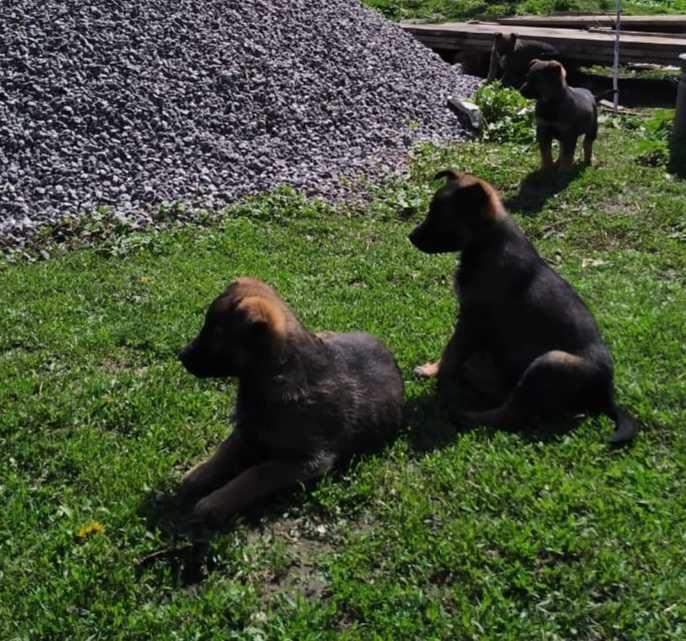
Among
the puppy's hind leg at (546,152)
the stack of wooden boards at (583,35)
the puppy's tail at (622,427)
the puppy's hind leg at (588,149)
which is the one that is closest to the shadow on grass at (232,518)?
the puppy's tail at (622,427)

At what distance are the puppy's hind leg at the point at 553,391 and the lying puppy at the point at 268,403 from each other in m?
0.90

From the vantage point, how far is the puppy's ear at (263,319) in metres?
5.00

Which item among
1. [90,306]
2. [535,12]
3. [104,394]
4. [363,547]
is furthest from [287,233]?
[535,12]

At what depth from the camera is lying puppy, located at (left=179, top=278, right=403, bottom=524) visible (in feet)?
16.5

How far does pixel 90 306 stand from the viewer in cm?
817

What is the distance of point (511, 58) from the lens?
17422 millimetres

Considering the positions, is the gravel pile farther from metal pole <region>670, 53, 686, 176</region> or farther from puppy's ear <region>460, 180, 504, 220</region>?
puppy's ear <region>460, 180, 504, 220</region>

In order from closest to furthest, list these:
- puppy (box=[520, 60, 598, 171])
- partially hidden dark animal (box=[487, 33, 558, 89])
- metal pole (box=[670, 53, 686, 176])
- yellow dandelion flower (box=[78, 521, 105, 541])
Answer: yellow dandelion flower (box=[78, 521, 105, 541])
puppy (box=[520, 60, 598, 171])
metal pole (box=[670, 53, 686, 176])
partially hidden dark animal (box=[487, 33, 558, 89])

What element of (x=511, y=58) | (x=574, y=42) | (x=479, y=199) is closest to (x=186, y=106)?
(x=479, y=199)

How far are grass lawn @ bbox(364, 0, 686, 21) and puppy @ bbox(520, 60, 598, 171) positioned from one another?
45.3 ft

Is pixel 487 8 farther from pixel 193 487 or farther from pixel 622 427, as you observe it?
pixel 193 487

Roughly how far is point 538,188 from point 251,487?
774 centimetres

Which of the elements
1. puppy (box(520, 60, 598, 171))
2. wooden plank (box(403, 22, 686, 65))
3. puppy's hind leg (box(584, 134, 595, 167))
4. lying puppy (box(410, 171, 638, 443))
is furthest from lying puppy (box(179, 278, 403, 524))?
wooden plank (box(403, 22, 686, 65))

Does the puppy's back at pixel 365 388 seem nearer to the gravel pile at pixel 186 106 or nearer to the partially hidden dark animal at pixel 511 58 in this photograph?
the gravel pile at pixel 186 106
